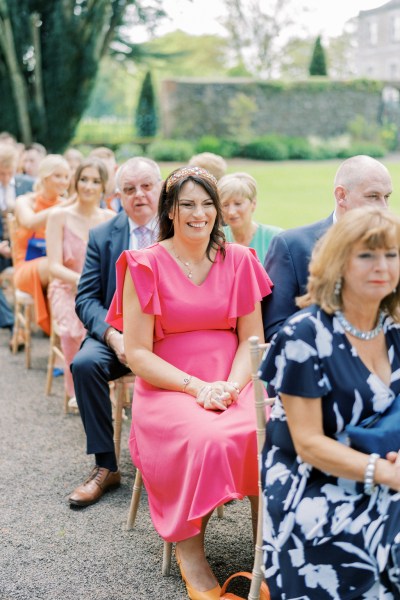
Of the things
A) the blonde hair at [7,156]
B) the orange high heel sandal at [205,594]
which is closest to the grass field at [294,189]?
the blonde hair at [7,156]

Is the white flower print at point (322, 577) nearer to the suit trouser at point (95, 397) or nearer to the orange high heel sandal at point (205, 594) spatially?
the orange high heel sandal at point (205, 594)

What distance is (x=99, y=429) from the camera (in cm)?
439

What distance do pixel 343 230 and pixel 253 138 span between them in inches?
1252

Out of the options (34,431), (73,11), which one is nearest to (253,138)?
(73,11)

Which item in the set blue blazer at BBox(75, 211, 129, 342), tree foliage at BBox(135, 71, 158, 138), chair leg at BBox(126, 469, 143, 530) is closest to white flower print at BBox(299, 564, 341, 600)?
chair leg at BBox(126, 469, 143, 530)

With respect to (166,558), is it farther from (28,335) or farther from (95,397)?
(28,335)

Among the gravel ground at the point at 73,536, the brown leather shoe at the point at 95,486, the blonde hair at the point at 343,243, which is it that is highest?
the blonde hair at the point at 343,243

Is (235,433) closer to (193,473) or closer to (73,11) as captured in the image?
(193,473)

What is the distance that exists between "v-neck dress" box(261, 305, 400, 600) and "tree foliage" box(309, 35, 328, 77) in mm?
39074

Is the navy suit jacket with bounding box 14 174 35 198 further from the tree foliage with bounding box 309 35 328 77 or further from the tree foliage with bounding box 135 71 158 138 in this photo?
the tree foliage with bounding box 309 35 328 77

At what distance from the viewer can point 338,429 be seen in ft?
8.58

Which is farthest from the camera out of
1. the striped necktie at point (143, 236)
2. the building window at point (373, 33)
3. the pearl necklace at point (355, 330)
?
the building window at point (373, 33)

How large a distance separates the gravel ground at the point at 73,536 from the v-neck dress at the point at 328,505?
909 millimetres

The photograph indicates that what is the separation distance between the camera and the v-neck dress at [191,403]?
3.15 m
